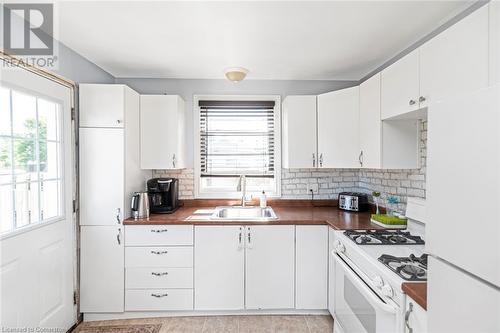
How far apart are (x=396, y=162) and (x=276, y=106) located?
1443mm

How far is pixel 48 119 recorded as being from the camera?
200 centimetres

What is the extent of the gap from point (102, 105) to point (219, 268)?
69.5 inches

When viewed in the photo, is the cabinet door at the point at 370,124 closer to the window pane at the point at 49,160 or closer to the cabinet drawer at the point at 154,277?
the cabinet drawer at the point at 154,277

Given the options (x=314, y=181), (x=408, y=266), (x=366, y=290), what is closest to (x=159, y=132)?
(x=314, y=181)

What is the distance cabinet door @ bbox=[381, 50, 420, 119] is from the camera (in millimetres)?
1651

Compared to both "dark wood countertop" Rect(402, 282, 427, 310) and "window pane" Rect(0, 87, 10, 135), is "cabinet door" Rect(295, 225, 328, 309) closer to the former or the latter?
"dark wood countertop" Rect(402, 282, 427, 310)

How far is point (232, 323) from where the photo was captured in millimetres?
2330

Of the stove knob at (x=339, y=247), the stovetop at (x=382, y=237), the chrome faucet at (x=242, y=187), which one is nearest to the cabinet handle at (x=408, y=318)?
the stovetop at (x=382, y=237)

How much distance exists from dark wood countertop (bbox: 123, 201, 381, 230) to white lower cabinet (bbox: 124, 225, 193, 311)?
7 cm

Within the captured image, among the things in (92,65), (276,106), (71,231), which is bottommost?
(71,231)

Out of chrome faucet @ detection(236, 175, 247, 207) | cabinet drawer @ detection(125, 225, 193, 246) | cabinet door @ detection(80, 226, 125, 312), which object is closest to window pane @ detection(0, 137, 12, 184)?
cabinet door @ detection(80, 226, 125, 312)

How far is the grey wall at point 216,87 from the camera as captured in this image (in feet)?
→ 9.77

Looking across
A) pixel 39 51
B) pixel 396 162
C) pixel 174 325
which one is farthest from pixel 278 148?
pixel 39 51

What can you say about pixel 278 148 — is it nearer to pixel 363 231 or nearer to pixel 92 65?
pixel 363 231
